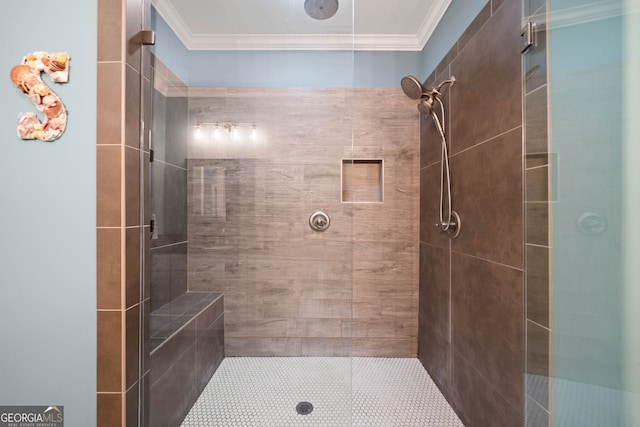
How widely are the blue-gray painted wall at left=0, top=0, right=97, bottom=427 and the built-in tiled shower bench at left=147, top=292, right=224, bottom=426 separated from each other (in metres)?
0.20

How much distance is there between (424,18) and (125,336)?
96.9 inches

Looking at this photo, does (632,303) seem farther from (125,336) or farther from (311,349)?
(125,336)

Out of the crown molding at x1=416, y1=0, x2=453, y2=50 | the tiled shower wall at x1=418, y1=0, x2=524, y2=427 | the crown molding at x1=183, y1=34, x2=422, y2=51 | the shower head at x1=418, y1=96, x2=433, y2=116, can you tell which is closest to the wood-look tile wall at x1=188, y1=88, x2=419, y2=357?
the crown molding at x1=183, y1=34, x2=422, y2=51

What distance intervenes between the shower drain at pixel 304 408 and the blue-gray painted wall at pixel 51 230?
712 millimetres

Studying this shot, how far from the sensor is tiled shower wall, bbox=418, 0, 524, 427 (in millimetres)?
1038

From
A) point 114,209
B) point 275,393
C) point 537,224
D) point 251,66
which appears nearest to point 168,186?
point 114,209

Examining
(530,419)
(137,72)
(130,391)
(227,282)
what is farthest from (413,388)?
(137,72)

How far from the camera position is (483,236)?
1259 mm

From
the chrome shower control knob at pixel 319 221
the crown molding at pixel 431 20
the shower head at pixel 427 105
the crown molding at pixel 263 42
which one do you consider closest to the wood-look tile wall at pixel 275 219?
the chrome shower control knob at pixel 319 221

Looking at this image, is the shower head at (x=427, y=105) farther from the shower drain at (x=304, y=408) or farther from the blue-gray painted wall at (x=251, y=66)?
the shower drain at (x=304, y=408)

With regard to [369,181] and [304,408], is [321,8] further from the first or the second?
[304,408]

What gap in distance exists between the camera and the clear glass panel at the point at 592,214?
2.19 feet

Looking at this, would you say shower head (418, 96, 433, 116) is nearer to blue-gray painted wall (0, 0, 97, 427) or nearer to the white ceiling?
the white ceiling

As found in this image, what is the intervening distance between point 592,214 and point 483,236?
0.51 meters
